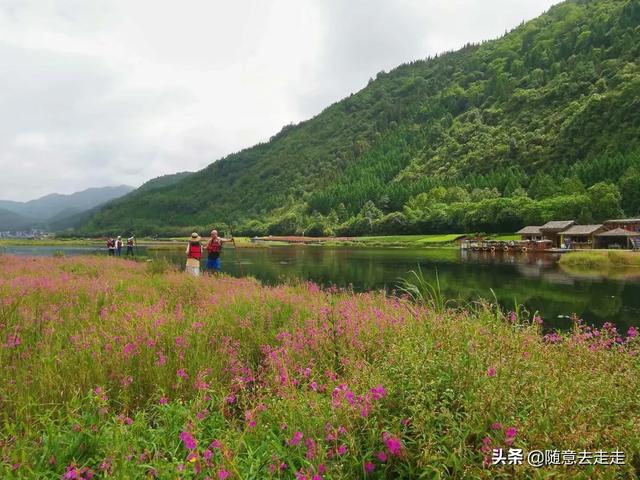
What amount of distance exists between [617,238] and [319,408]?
261 feet

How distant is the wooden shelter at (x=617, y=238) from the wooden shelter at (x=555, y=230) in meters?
6.20

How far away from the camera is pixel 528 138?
158 m

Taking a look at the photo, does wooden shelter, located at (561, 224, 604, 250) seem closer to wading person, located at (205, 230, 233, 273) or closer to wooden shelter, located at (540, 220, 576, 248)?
wooden shelter, located at (540, 220, 576, 248)

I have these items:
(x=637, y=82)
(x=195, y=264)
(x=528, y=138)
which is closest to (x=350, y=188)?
(x=528, y=138)

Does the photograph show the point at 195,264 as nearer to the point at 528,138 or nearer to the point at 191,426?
the point at 191,426

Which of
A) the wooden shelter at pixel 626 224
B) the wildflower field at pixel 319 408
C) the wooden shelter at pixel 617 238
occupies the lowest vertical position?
the wooden shelter at pixel 617 238

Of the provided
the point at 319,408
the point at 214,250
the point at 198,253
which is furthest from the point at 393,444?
the point at 214,250

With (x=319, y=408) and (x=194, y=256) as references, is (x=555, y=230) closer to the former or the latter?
(x=194, y=256)

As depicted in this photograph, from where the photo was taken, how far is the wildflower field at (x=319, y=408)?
2.72 metres

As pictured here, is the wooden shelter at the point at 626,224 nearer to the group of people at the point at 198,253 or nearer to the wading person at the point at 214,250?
the wading person at the point at 214,250

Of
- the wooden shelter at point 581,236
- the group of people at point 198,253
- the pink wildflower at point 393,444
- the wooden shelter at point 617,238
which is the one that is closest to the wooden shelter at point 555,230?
the wooden shelter at point 581,236

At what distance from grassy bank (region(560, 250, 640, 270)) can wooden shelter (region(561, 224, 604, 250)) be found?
22843 mm

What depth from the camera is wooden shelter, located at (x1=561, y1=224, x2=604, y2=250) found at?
66688 millimetres

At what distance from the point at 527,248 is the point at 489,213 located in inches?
1212
